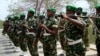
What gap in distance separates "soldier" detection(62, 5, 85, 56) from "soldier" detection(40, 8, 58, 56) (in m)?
1.23

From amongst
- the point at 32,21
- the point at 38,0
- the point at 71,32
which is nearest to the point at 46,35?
the point at 71,32

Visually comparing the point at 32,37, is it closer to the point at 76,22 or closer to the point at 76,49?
the point at 76,49

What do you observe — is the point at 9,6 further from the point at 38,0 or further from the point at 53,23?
the point at 53,23

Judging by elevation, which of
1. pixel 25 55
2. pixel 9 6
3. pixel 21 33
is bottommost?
pixel 9 6

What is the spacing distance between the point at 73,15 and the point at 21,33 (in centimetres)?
589

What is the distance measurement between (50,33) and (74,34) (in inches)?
58.8

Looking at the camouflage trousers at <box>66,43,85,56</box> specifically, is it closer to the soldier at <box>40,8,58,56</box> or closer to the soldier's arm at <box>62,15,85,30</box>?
the soldier's arm at <box>62,15,85,30</box>

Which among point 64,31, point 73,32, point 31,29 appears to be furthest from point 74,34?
point 31,29

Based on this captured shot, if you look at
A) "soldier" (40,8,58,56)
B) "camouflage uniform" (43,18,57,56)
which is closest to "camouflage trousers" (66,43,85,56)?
"soldier" (40,8,58,56)

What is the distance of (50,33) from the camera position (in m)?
8.48

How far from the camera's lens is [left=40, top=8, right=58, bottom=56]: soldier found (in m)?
8.42

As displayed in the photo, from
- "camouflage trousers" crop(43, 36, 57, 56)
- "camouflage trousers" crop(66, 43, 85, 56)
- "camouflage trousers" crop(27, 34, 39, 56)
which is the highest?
"camouflage trousers" crop(66, 43, 85, 56)

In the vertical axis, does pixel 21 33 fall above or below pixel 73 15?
below

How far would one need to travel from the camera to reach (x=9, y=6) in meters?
43.9
